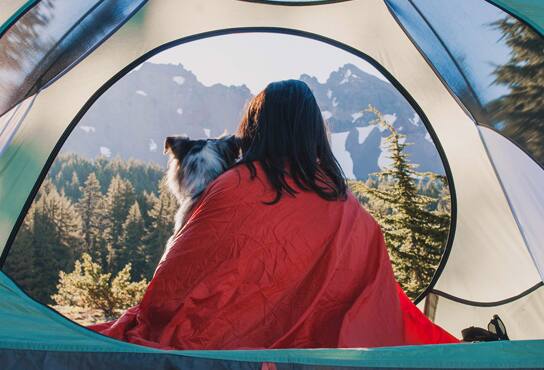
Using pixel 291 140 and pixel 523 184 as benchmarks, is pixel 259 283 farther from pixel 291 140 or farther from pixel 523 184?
pixel 523 184

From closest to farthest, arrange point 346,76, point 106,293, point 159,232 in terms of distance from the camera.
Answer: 1. point 106,293
2. point 159,232
3. point 346,76

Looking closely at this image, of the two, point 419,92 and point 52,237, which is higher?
point 419,92

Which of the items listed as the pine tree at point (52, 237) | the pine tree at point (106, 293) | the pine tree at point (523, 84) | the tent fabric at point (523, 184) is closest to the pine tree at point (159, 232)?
the pine tree at point (52, 237)

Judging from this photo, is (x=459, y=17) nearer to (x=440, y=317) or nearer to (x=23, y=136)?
(x=440, y=317)

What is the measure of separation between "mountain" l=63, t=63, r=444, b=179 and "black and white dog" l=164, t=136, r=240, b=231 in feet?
117

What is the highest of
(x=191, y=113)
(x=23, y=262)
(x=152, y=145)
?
(x=191, y=113)

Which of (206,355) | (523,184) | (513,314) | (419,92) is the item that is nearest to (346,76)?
(419,92)

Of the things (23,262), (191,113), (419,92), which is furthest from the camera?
(191,113)

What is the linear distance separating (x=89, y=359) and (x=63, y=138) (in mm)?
2285

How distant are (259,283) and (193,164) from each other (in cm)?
107

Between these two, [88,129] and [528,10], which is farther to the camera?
[88,129]

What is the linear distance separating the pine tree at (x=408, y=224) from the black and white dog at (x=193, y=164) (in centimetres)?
562

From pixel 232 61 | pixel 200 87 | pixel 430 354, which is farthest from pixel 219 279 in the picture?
pixel 200 87

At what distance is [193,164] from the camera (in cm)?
268
